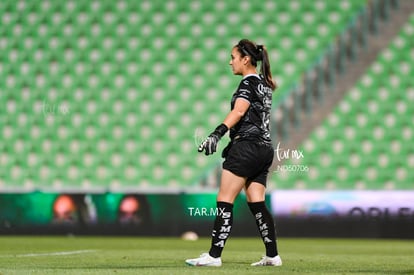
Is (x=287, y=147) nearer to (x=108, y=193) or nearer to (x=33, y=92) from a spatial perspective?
(x=108, y=193)

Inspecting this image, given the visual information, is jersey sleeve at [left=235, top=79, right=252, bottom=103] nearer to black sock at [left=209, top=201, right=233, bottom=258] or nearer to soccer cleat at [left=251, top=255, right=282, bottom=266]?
black sock at [left=209, top=201, right=233, bottom=258]

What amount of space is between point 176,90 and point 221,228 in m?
9.11

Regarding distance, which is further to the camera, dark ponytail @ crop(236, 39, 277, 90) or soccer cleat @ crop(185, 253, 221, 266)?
dark ponytail @ crop(236, 39, 277, 90)

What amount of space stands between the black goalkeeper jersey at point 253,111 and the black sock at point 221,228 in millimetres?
487

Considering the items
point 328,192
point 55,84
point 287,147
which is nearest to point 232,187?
point 328,192

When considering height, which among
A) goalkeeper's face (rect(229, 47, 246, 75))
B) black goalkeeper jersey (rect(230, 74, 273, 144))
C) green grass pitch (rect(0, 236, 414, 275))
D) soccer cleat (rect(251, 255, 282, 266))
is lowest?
green grass pitch (rect(0, 236, 414, 275))

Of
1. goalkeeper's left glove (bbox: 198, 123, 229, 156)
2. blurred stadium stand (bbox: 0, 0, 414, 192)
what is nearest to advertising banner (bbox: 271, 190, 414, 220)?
blurred stadium stand (bbox: 0, 0, 414, 192)

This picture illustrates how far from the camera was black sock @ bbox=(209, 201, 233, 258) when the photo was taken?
6.16m

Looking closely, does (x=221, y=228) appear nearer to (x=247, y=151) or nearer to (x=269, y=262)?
(x=269, y=262)

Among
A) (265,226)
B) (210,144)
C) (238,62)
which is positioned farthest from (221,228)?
(238,62)

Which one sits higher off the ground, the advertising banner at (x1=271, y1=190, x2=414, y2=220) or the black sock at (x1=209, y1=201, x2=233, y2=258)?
the black sock at (x1=209, y1=201, x2=233, y2=258)

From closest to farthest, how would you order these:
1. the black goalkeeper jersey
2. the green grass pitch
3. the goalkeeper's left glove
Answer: the green grass pitch
the goalkeeper's left glove
the black goalkeeper jersey

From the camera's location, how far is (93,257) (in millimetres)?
7383

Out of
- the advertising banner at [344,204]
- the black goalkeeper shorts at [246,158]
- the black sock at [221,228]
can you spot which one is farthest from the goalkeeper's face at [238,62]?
the advertising banner at [344,204]
